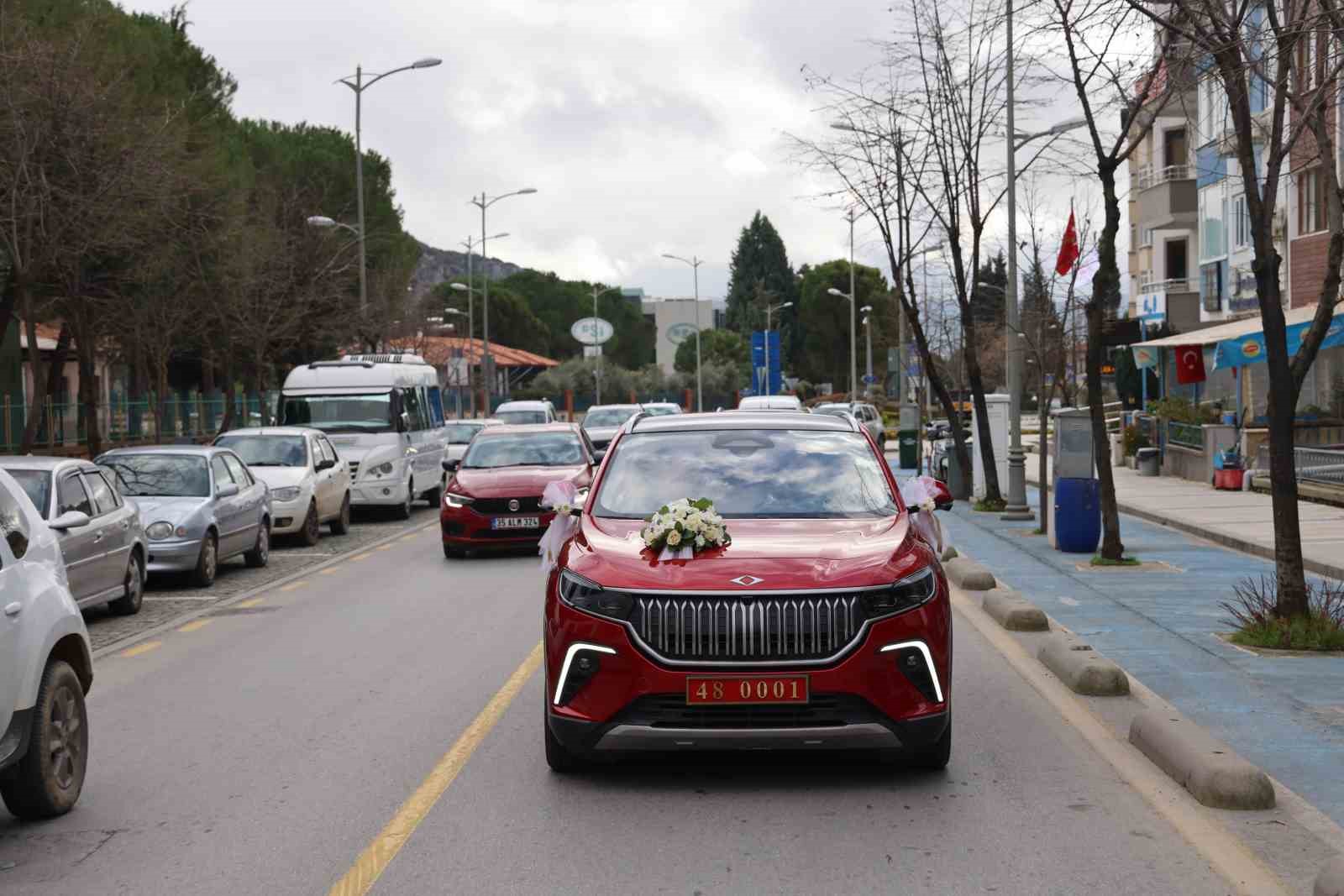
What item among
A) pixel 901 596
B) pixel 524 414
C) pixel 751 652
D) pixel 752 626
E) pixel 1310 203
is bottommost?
pixel 751 652

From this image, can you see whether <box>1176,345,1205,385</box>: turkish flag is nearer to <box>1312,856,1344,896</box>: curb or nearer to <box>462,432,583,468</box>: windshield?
<box>462,432,583,468</box>: windshield

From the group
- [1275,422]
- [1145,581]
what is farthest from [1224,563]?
[1275,422]

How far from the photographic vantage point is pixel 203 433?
4528 centimetres

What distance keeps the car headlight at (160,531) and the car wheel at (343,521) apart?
750cm

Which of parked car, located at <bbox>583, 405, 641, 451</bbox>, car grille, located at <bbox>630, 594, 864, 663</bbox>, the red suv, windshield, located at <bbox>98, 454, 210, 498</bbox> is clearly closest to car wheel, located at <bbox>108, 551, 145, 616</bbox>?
windshield, located at <bbox>98, 454, 210, 498</bbox>

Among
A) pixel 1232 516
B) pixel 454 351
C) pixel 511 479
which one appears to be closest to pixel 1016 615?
pixel 511 479

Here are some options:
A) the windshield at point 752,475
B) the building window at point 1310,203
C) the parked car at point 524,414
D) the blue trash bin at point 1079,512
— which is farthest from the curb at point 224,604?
the building window at point 1310,203

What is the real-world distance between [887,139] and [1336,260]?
17.4m

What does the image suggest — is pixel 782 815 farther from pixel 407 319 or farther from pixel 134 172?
pixel 407 319

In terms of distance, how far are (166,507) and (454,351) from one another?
174ft

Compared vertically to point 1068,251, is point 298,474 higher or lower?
lower

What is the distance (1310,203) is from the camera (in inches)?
1437

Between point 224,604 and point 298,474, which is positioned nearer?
point 224,604

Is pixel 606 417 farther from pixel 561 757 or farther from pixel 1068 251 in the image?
pixel 561 757
